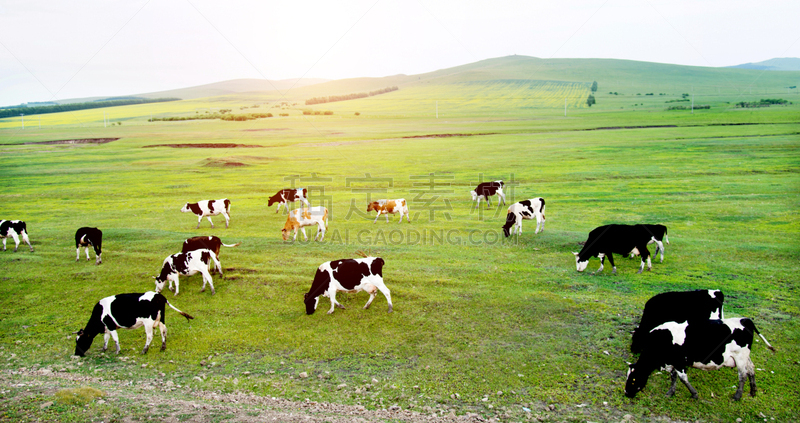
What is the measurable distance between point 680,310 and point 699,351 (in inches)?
75.7

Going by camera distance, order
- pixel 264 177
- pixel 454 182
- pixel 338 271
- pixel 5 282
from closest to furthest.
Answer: pixel 338 271 < pixel 5 282 < pixel 454 182 < pixel 264 177

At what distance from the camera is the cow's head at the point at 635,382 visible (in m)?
8.65

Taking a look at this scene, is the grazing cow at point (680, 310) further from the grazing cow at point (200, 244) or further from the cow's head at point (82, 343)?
the cow's head at point (82, 343)

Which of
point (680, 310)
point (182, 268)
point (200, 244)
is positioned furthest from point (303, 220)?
point (680, 310)

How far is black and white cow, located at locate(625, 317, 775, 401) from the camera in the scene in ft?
28.0

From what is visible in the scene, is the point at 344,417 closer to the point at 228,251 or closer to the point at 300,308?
the point at 300,308

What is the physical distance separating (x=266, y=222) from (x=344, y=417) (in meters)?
17.9

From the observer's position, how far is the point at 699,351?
8.62 metres

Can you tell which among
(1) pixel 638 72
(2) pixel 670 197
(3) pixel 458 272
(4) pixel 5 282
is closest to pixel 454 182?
(2) pixel 670 197

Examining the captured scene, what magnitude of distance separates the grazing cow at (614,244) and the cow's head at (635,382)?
7.16 metres

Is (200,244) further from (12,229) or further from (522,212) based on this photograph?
(522,212)

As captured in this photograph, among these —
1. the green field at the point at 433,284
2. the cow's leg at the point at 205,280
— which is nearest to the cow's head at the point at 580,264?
the green field at the point at 433,284

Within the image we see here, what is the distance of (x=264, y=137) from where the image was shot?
8381cm

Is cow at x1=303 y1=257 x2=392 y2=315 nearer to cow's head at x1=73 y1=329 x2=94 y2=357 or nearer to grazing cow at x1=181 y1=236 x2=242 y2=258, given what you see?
grazing cow at x1=181 y1=236 x2=242 y2=258
